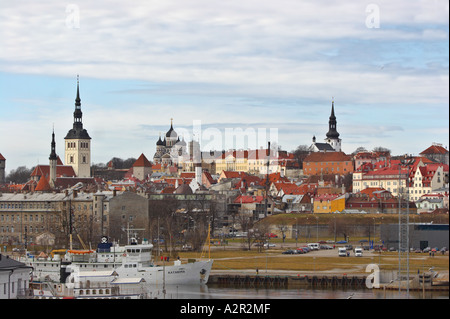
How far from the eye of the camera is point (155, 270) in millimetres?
32000

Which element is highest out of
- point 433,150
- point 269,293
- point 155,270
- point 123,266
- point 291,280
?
point 433,150

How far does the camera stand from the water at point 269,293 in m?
27.7

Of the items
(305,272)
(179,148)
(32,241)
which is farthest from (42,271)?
(179,148)

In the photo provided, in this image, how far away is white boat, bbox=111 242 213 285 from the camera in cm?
3148

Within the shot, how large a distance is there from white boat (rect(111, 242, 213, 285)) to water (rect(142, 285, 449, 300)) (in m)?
0.57

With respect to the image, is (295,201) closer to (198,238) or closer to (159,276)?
(198,238)

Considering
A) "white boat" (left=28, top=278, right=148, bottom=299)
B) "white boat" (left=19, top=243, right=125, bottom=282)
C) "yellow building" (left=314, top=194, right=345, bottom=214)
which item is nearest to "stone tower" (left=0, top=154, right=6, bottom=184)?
"yellow building" (left=314, top=194, right=345, bottom=214)

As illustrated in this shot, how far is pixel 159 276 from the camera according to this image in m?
32.0

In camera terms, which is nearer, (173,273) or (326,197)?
(173,273)

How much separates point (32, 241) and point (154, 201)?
490 inches

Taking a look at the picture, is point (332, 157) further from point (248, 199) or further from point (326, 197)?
point (326, 197)

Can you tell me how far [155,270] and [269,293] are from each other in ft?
15.7

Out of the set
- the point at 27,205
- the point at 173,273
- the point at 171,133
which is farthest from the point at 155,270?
the point at 171,133

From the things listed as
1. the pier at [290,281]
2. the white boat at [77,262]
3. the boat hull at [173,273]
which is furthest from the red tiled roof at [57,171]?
the pier at [290,281]
